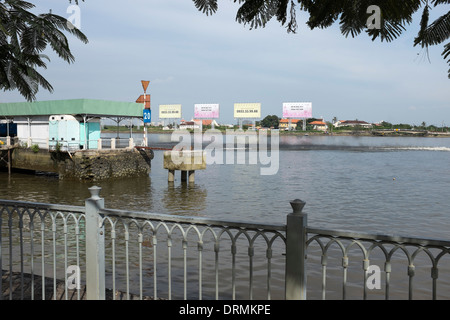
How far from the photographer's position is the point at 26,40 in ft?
21.3

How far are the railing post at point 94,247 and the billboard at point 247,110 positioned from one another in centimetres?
12525

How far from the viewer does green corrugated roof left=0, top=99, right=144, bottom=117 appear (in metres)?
32.3

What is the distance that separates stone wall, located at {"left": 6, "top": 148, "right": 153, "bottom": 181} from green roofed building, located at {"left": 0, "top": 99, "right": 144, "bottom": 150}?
1.10 meters

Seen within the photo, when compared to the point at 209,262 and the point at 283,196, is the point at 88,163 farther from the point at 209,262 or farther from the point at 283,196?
the point at 209,262

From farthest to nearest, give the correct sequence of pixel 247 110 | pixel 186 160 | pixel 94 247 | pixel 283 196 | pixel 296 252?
1. pixel 247 110
2. pixel 186 160
3. pixel 283 196
4. pixel 94 247
5. pixel 296 252

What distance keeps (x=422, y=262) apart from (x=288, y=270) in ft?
32.2

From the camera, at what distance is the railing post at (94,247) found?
4.76m

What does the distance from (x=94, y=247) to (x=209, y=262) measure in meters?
7.32

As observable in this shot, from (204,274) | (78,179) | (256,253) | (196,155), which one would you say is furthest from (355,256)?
(78,179)

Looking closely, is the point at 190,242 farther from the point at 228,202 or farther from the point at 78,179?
the point at 78,179

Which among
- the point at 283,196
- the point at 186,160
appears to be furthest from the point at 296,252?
the point at 186,160

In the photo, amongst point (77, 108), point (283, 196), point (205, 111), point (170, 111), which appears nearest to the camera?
point (283, 196)

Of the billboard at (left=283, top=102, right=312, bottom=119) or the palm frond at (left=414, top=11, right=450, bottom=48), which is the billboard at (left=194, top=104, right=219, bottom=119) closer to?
the billboard at (left=283, top=102, right=312, bottom=119)
